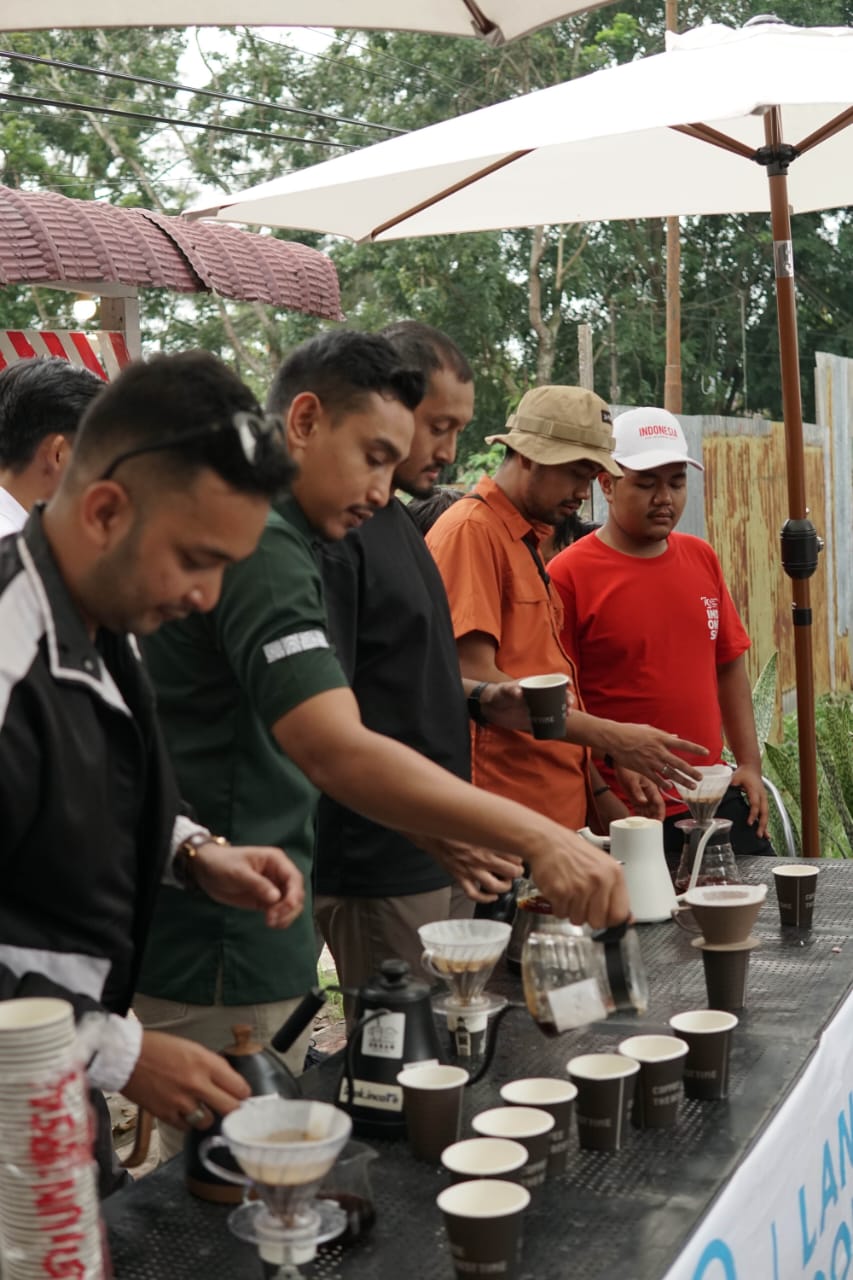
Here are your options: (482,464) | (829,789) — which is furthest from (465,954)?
(482,464)

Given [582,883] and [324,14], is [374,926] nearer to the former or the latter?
[582,883]

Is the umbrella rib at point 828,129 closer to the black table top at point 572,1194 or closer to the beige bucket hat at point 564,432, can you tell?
the beige bucket hat at point 564,432

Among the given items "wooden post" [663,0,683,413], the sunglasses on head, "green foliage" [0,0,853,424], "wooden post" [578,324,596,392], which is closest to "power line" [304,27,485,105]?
"green foliage" [0,0,853,424]

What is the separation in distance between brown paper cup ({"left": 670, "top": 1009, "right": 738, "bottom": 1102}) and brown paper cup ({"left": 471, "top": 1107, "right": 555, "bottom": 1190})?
0.33 meters

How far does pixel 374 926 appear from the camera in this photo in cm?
296

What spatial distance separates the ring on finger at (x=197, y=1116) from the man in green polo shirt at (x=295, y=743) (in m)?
0.50

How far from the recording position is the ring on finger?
167cm

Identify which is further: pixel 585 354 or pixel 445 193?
pixel 585 354

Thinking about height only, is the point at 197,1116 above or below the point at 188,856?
below

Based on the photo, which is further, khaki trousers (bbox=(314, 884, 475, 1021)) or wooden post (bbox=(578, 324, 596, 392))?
wooden post (bbox=(578, 324, 596, 392))

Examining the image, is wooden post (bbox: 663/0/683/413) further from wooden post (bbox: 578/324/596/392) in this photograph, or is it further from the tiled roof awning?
the tiled roof awning

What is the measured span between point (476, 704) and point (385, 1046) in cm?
128

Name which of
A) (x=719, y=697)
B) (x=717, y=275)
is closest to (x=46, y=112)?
(x=717, y=275)

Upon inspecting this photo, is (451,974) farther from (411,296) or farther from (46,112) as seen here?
(46,112)
